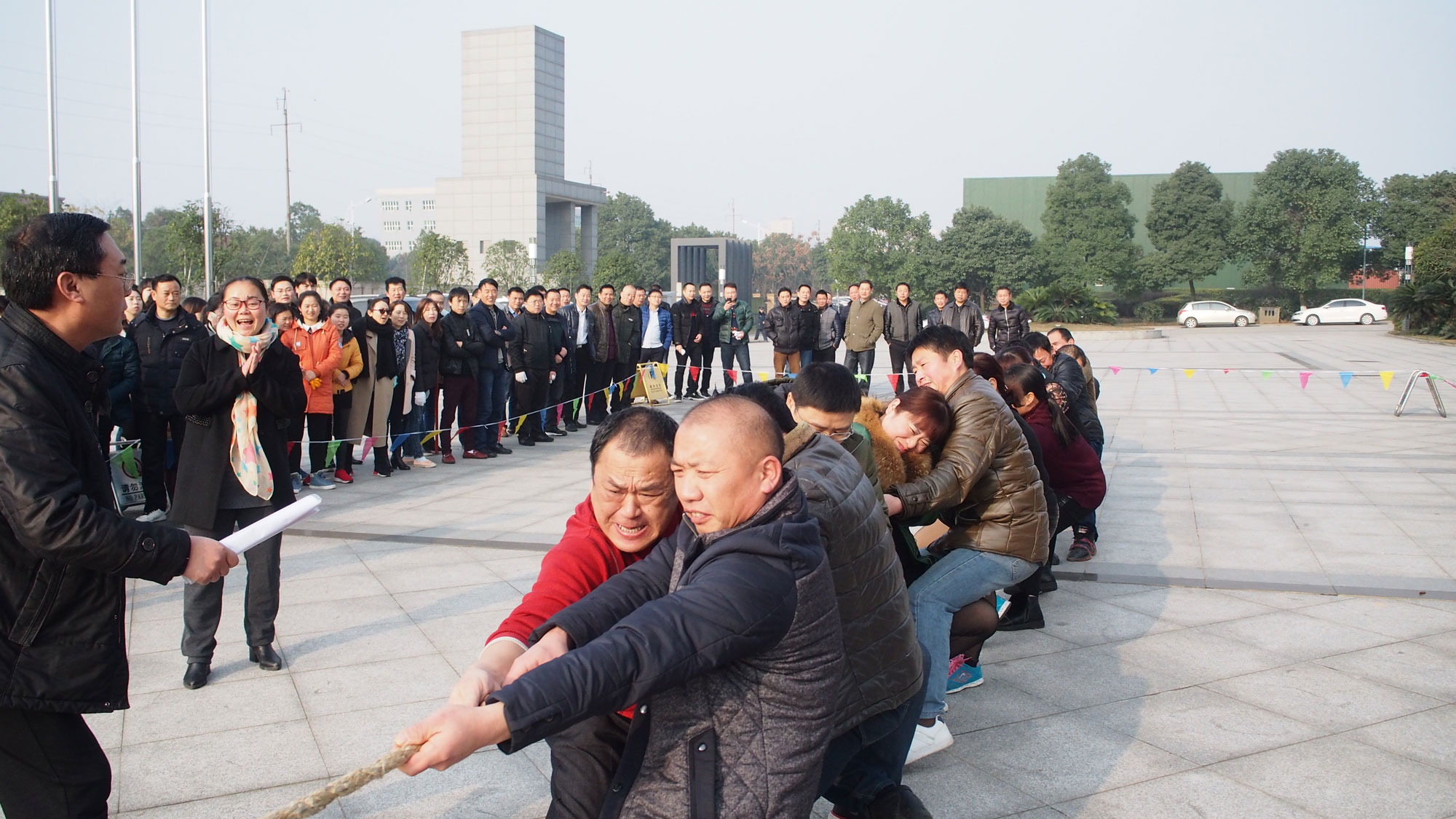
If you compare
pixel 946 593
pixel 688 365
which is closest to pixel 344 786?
pixel 946 593

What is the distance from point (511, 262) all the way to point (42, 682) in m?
60.8

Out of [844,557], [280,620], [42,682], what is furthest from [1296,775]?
[280,620]

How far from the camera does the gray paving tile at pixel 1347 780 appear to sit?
3.54 meters

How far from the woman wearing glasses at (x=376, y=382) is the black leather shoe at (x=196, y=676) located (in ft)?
16.4

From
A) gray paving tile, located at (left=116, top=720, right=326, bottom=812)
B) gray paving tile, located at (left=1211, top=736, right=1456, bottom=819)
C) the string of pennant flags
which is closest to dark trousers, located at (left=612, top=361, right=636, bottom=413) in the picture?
the string of pennant flags

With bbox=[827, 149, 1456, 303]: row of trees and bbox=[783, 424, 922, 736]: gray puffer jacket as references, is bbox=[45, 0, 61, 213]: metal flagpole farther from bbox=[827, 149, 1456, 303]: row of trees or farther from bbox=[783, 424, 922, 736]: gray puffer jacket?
bbox=[827, 149, 1456, 303]: row of trees

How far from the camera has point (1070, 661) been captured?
197 inches

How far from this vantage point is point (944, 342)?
4.41 meters

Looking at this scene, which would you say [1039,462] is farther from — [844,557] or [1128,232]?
[1128,232]

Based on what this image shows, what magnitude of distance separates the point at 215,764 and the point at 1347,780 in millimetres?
4086

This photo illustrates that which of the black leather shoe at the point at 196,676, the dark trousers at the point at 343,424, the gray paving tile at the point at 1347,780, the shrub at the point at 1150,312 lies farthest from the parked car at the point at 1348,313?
the black leather shoe at the point at 196,676

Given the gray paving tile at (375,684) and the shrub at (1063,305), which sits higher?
the shrub at (1063,305)

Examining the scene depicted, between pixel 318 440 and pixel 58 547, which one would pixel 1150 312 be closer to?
pixel 318 440

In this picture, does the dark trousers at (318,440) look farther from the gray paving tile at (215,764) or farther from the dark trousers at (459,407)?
the gray paving tile at (215,764)
